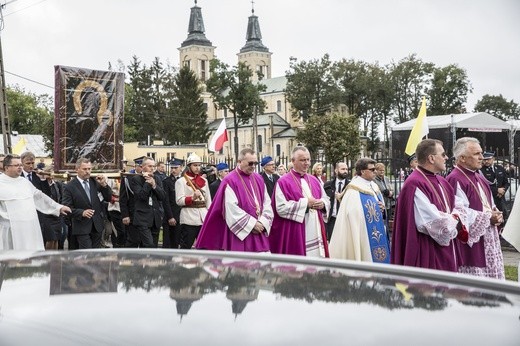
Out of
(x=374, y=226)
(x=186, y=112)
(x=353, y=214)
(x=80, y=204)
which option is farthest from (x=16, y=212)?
(x=186, y=112)

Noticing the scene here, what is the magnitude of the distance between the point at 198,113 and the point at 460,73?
101 ft

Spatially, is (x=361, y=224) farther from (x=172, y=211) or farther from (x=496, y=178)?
(x=496, y=178)

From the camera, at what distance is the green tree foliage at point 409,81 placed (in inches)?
2859

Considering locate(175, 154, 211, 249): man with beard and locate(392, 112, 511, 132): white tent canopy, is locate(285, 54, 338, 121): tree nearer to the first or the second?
locate(392, 112, 511, 132): white tent canopy

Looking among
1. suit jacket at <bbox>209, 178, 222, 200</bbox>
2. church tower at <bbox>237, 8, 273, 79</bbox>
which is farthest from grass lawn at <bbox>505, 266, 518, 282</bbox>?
church tower at <bbox>237, 8, 273, 79</bbox>

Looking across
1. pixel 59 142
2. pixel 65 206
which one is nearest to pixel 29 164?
pixel 59 142

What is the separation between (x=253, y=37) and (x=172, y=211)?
426ft

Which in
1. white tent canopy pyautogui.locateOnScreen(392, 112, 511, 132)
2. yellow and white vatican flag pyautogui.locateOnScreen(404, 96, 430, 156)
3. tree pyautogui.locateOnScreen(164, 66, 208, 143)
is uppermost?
tree pyautogui.locateOnScreen(164, 66, 208, 143)

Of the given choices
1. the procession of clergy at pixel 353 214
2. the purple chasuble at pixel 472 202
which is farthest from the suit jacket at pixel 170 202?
the purple chasuble at pixel 472 202

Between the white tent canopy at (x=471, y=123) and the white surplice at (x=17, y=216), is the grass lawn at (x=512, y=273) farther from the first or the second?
the white tent canopy at (x=471, y=123)

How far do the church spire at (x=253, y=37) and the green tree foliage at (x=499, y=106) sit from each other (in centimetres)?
5673

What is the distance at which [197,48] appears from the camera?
5138 inches

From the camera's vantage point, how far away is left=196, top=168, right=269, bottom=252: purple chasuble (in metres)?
8.43

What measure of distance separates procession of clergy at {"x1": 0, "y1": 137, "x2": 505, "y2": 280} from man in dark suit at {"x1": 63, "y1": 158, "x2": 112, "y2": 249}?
0.16m
